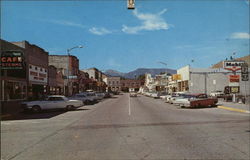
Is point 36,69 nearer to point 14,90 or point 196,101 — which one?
point 14,90

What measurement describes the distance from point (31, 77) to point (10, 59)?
1052cm

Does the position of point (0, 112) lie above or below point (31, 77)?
below

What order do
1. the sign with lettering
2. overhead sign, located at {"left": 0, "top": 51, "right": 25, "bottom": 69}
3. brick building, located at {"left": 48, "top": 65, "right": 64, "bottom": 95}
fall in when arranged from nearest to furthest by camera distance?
overhead sign, located at {"left": 0, "top": 51, "right": 25, "bottom": 69}, the sign with lettering, brick building, located at {"left": 48, "top": 65, "right": 64, "bottom": 95}

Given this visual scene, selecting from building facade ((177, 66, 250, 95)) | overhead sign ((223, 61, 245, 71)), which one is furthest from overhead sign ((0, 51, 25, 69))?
building facade ((177, 66, 250, 95))

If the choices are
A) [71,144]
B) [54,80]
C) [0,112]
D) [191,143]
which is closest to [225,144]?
[191,143]

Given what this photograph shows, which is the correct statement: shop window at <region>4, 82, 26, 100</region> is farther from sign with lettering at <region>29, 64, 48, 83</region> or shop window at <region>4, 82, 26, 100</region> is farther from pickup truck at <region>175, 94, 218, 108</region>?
pickup truck at <region>175, 94, 218, 108</region>

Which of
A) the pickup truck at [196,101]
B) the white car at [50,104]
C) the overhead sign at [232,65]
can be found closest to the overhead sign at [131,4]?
the white car at [50,104]

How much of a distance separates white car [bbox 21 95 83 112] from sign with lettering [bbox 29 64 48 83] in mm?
11273

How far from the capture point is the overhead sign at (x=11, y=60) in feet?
76.6

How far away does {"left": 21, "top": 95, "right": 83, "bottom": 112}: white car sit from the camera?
22625 mm

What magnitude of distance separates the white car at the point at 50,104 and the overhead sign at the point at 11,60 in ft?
11.7

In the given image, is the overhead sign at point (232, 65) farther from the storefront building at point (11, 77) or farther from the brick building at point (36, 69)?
the storefront building at point (11, 77)

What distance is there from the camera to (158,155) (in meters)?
7.48

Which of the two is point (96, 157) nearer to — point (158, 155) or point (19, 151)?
point (158, 155)
